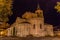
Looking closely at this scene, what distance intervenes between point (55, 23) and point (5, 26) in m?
27.0

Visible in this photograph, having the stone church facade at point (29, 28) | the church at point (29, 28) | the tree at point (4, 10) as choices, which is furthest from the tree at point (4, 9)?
the stone church facade at point (29, 28)

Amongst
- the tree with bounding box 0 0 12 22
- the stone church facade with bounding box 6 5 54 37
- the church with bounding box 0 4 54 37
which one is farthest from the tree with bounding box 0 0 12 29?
the stone church facade with bounding box 6 5 54 37

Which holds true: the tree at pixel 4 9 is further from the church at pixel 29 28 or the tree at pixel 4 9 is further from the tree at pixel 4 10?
the church at pixel 29 28

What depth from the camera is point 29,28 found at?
8138 cm

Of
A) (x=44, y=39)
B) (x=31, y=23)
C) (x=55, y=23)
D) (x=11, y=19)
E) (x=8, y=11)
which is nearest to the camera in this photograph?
(x=44, y=39)

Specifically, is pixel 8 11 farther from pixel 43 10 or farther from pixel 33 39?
pixel 43 10

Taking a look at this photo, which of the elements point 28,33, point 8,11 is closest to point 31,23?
point 28,33

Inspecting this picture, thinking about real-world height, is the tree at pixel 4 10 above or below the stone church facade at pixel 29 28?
above

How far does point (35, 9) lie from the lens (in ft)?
336

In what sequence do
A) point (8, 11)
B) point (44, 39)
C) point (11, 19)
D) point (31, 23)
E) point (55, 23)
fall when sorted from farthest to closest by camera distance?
point (55, 23) < point (11, 19) < point (31, 23) < point (8, 11) < point (44, 39)

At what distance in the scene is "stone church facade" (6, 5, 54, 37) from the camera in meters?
78.6

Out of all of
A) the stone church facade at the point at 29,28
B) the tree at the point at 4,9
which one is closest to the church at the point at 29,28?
the stone church facade at the point at 29,28

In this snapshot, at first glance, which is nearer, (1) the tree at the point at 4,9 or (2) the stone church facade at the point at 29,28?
(1) the tree at the point at 4,9

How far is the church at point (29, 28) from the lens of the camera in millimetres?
78500
